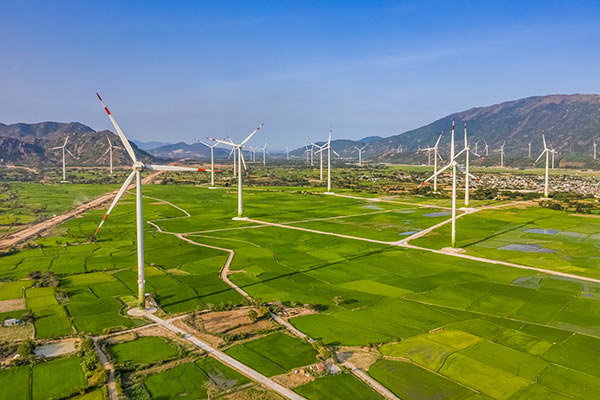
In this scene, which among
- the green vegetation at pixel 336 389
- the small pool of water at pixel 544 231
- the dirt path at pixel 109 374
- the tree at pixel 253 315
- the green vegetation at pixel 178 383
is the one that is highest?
the small pool of water at pixel 544 231

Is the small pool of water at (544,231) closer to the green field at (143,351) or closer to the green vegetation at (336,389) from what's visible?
the green vegetation at (336,389)

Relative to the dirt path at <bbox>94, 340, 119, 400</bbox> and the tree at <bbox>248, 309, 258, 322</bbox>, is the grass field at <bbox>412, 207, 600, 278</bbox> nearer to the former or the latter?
the tree at <bbox>248, 309, 258, 322</bbox>

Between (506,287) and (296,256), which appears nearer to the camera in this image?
(506,287)

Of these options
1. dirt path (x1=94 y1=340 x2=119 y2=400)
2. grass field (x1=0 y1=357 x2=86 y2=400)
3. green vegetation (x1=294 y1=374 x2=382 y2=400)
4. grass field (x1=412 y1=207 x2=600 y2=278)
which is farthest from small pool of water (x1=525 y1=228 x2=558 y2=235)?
grass field (x1=0 y1=357 x2=86 y2=400)

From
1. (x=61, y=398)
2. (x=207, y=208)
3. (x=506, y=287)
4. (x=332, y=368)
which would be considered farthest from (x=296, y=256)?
(x=207, y=208)

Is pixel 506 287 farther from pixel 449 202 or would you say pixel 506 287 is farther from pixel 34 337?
pixel 449 202

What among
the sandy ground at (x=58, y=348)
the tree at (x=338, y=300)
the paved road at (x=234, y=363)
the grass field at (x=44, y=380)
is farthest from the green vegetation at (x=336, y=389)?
the sandy ground at (x=58, y=348)
